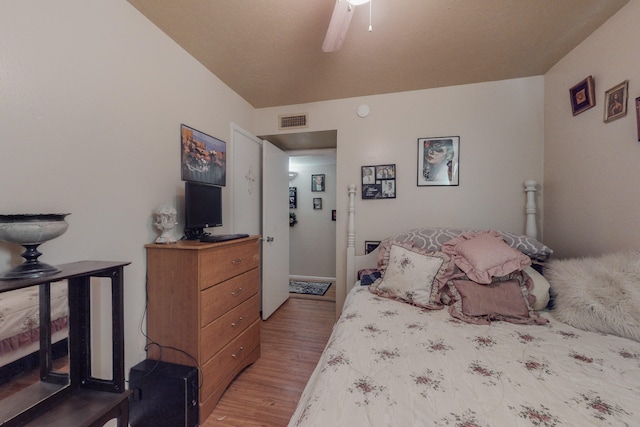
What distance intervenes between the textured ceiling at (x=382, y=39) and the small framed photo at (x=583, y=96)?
12.1 inches

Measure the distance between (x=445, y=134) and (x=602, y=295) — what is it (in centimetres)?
162

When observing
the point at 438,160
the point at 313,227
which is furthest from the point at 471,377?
the point at 313,227

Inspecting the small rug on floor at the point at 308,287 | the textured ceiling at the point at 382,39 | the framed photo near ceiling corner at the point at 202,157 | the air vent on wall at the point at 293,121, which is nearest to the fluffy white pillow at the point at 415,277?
the textured ceiling at the point at 382,39

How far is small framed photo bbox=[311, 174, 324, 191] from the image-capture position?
444 centimetres

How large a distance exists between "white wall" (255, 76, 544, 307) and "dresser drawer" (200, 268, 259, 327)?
1034mm

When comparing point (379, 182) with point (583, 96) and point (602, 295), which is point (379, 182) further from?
point (602, 295)

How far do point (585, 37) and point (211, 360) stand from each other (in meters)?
3.24

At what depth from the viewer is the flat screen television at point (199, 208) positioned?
165 cm

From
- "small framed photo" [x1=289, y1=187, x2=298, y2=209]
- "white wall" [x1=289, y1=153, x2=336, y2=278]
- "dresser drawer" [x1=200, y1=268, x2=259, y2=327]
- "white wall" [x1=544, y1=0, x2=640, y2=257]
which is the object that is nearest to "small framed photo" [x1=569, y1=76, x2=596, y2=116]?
"white wall" [x1=544, y1=0, x2=640, y2=257]

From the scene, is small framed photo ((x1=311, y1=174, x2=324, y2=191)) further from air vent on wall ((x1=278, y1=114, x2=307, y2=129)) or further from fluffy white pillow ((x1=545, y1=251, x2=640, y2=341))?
fluffy white pillow ((x1=545, y1=251, x2=640, y2=341))

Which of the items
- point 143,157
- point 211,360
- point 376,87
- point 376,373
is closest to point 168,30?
point 143,157

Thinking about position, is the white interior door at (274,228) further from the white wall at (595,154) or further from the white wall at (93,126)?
the white wall at (595,154)

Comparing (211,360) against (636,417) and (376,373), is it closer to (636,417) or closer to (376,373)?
(376,373)

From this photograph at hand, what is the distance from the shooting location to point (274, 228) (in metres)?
2.94
